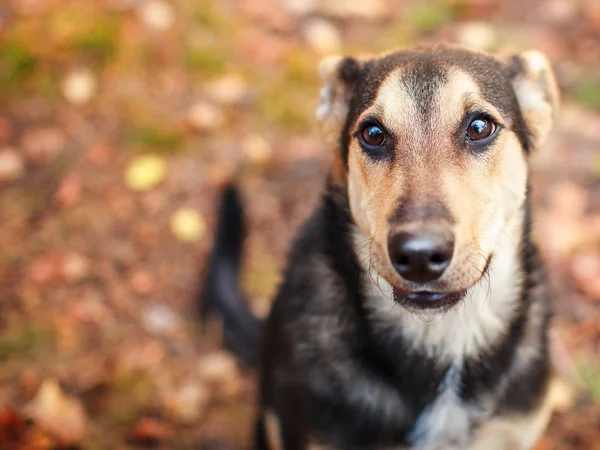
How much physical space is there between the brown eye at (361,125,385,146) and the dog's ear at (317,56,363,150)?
284 millimetres

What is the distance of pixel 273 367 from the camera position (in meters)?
3.21

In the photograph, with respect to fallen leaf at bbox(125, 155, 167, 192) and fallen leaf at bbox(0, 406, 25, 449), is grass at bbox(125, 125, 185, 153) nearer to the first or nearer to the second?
fallen leaf at bbox(125, 155, 167, 192)

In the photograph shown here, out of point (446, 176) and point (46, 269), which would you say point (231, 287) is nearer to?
point (46, 269)

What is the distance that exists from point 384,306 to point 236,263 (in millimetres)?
1607

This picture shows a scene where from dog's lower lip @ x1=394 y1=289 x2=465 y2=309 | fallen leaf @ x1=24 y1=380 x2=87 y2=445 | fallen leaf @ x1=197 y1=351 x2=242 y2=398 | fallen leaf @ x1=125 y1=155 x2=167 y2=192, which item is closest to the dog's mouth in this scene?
dog's lower lip @ x1=394 y1=289 x2=465 y2=309

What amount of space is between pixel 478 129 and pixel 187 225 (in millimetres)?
2821

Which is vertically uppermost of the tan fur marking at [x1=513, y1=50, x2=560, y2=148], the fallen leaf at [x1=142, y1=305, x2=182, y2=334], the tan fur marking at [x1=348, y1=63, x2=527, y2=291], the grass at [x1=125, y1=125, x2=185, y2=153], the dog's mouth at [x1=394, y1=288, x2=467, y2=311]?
the tan fur marking at [x1=513, y1=50, x2=560, y2=148]

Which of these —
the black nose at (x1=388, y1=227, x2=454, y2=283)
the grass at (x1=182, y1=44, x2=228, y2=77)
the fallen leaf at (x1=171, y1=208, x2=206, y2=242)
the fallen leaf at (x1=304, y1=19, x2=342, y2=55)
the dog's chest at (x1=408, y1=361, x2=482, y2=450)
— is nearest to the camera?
the black nose at (x1=388, y1=227, x2=454, y2=283)

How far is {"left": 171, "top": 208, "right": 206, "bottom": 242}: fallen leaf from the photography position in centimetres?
477

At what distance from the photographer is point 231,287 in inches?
161

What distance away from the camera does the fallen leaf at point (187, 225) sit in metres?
4.77

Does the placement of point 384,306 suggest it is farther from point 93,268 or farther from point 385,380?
point 93,268

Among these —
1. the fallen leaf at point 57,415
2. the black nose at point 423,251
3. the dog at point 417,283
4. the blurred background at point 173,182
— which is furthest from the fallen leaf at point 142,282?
the black nose at point 423,251

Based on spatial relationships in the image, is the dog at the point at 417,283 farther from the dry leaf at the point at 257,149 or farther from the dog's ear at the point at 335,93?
the dry leaf at the point at 257,149
